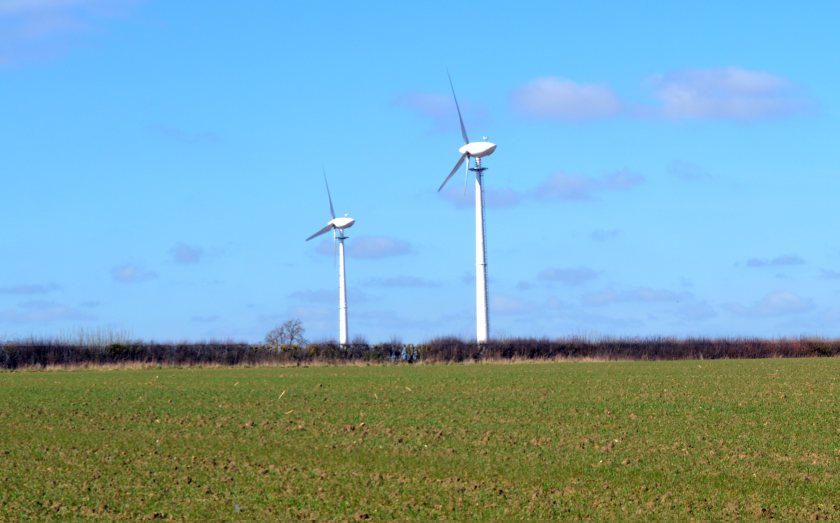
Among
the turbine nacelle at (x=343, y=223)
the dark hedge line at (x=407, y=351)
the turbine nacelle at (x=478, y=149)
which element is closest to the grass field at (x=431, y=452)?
the dark hedge line at (x=407, y=351)

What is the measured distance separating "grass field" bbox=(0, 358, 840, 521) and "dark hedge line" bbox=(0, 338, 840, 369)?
21.5 meters

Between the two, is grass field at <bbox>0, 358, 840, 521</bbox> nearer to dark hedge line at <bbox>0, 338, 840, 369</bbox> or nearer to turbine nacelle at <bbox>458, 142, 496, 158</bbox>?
dark hedge line at <bbox>0, 338, 840, 369</bbox>

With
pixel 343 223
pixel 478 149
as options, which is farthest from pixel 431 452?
pixel 343 223

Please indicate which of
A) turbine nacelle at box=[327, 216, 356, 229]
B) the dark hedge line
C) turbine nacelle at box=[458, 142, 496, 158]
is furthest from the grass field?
turbine nacelle at box=[327, 216, 356, 229]

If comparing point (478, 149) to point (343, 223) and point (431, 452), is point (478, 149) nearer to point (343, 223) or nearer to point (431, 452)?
point (343, 223)

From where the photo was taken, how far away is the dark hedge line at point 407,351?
51.4 meters

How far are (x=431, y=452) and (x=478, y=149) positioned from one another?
3968 cm

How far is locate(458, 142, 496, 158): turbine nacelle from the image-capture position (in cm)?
5594

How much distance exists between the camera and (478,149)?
56.1m

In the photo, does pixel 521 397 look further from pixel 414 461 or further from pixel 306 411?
pixel 414 461

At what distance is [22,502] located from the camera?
Answer: 13.8 m

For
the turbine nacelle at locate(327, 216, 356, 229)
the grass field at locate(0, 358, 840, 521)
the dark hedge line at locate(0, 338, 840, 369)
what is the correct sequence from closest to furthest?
the grass field at locate(0, 358, 840, 521) → the dark hedge line at locate(0, 338, 840, 369) → the turbine nacelle at locate(327, 216, 356, 229)

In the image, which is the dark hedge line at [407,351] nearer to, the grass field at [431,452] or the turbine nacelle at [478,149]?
the turbine nacelle at [478,149]

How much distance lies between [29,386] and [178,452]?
18.0 meters
